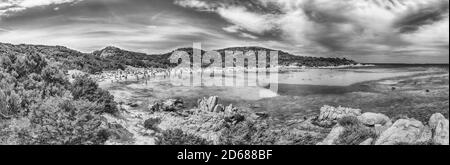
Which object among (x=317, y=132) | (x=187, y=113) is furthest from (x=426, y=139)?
(x=187, y=113)

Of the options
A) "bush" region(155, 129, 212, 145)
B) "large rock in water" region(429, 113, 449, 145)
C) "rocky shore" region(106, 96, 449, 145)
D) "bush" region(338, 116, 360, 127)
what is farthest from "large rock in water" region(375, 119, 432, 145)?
"bush" region(155, 129, 212, 145)

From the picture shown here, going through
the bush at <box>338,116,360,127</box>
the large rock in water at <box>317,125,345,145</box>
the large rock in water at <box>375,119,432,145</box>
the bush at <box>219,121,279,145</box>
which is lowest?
the bush at <box>219,121,279,145</box>

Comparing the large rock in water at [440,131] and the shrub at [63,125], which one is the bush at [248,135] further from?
the large rock in water at [440,131]

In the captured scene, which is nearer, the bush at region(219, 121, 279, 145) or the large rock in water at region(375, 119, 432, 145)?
the large rock in water at region(375, 119, 432, 145)

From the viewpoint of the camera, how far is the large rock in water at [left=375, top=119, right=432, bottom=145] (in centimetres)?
797

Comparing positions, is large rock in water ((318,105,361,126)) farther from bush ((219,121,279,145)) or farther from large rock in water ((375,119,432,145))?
large rock in water ((375,119,432,145))

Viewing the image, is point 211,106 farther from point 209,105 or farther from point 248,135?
→ point 248,135

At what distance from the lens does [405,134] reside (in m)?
8.06

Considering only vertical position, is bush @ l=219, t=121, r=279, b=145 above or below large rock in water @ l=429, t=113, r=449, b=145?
below

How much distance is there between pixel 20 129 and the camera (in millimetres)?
8445

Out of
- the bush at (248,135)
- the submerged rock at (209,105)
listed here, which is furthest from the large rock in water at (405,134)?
the submerged rock at (209,105)

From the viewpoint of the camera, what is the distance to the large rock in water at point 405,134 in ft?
26.1

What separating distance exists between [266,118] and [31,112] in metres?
8.25
